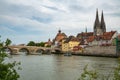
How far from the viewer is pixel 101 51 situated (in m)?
75.2

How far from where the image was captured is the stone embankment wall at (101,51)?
230 feet

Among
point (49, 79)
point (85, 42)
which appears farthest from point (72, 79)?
point (85, 42)

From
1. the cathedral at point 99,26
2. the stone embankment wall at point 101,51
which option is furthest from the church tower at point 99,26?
the stone embankment wall at point 101,51

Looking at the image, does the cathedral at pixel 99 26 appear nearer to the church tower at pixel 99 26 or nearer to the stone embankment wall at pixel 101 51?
the church tower at pixel 99 26

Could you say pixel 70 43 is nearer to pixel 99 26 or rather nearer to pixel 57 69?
pixel 99 26

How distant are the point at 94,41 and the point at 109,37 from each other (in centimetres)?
933

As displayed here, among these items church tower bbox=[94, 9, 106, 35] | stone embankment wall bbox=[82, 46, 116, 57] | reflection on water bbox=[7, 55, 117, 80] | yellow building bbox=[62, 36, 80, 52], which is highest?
church tower bbox=[94, 9, 106, 35]

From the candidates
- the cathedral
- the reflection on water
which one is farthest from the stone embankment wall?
the reflection on water

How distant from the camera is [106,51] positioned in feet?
237

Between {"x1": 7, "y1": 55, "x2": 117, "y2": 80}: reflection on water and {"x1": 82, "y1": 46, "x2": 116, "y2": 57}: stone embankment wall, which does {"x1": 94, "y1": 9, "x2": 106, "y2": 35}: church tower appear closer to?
{"x1": 82, "y1": 46, "x2": 116, "y2": 57}: stone embankment wall

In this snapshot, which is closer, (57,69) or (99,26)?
(57,69)

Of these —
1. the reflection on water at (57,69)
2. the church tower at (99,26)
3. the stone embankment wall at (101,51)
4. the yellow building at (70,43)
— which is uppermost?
the church tower at (99,26)

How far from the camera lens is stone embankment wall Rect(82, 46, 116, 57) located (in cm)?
7011

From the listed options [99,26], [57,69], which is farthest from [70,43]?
[57,69]
